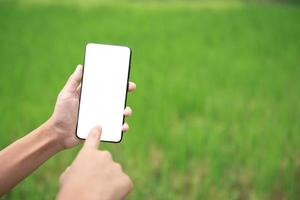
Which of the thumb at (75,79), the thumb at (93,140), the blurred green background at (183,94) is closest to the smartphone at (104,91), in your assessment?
the thumb at (75,79)

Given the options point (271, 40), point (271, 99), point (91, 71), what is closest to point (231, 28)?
point (271, 40)

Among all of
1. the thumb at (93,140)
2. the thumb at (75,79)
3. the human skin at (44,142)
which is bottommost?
the human skin at (44,142)

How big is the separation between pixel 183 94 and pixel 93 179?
93.6 inches

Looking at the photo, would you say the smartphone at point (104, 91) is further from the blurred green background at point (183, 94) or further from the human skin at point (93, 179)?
the blurred green background at point (183, 94)

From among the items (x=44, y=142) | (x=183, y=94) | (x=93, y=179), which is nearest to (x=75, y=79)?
(x=44, y=142)

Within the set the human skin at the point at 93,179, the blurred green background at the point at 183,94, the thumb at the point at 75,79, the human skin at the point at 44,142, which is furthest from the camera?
the blurred green background at the point at 183,94

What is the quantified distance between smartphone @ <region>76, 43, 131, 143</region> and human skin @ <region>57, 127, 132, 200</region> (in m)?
0.37

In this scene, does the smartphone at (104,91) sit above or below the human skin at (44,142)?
above

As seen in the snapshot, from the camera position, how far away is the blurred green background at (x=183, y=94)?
223 centimetres

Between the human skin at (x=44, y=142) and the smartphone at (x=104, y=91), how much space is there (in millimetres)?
35

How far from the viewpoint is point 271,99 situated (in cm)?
324

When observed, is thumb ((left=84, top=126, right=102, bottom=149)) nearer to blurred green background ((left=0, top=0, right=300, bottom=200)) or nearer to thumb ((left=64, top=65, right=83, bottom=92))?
thumb ((left=64, top=65, right=83, bottom=92))

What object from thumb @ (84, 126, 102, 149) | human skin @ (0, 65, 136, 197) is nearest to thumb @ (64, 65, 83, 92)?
human skin @ (0, 65, 136, 197)

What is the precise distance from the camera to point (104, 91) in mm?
1382
